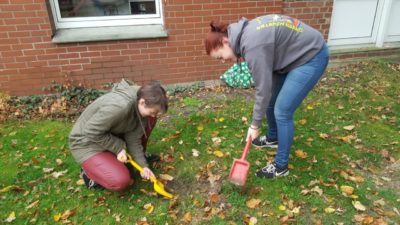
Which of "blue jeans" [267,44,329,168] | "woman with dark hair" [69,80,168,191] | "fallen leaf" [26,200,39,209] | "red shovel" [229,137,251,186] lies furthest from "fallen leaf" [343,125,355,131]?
"fallen leaf" [26,200,39,209]

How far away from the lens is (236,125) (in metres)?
4.23

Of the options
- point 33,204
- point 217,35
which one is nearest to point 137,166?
point 33,204

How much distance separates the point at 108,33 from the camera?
192 inches

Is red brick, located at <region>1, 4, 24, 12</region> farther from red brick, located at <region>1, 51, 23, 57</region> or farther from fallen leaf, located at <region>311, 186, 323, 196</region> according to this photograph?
fallen leaf, located at <region>311, 186, 323, 196</region>

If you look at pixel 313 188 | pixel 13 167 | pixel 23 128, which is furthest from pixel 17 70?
pixel 313 188

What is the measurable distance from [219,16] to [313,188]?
300 cm

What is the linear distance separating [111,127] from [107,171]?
1.30 feet

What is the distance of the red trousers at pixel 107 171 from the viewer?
9.68ft

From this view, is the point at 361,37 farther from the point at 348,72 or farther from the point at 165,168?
the point at 165,168

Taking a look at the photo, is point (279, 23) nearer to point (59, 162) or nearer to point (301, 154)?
point (301, 154)

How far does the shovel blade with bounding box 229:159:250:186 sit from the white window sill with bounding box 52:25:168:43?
2.72 m

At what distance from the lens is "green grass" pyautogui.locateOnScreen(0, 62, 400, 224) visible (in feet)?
9.55

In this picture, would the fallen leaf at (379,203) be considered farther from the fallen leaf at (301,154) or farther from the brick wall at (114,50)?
the brick wall at (114,50)

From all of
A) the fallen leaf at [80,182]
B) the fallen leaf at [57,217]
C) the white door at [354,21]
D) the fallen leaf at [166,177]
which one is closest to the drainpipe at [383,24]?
the white door at [354,21]
